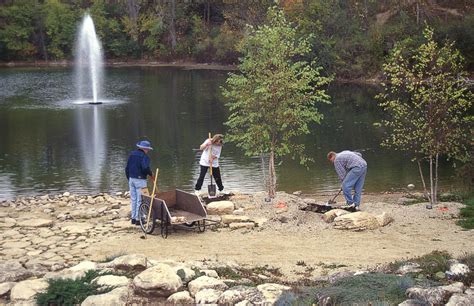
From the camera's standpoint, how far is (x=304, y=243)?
12.4m

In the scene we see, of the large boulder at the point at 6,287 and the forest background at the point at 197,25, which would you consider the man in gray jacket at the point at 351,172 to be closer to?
the large boulder at the point at 6,287

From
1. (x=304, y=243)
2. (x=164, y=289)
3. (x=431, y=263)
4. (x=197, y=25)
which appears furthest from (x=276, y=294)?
(x=197, y=25)

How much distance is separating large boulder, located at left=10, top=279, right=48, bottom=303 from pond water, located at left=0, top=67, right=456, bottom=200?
36.5 feet

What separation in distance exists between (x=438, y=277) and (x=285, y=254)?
10.8 ft

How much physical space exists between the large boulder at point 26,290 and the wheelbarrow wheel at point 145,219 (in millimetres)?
3690

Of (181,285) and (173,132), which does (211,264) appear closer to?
(181,285)

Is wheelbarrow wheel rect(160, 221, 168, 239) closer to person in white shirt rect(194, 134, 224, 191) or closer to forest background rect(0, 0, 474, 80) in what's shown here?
person in white shirt rect(194, 134, 224, 191)

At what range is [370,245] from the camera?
1217cm

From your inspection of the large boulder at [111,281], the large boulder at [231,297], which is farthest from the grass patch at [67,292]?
the large boulder at [231,297]

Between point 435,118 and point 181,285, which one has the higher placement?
point 435,118

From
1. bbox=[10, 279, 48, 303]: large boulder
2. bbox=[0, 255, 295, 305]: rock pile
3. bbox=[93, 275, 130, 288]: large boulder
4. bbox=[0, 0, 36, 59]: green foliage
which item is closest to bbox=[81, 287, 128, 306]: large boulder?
bbox=[0, 255, 295, 305]: rock pile

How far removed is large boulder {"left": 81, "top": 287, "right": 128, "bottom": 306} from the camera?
8.52 m

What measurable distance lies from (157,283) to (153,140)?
66.5 feet

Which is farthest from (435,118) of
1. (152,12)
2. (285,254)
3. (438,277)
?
(152,12)
